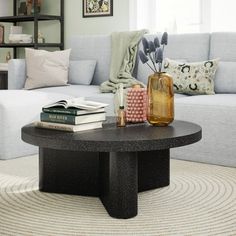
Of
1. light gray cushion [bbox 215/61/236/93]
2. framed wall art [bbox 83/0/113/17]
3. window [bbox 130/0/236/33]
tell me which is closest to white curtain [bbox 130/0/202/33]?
window [bbox 130/0/236/33]

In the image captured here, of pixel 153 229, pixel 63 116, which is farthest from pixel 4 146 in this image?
pixel 153 229

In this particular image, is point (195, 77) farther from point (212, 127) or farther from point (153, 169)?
point (153, 169)

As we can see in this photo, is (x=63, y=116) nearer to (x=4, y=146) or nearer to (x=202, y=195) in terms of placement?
(x=202, y=195)

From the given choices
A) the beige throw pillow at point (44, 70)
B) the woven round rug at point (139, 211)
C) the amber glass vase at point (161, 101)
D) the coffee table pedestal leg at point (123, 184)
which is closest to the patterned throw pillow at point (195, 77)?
the woven round rug at point (139, 211)

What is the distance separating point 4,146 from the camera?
11.4 feet

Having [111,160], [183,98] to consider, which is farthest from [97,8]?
[111,160]

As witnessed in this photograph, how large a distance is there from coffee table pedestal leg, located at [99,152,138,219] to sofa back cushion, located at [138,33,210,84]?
81.8 inches

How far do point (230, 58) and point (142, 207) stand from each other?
6.30ft

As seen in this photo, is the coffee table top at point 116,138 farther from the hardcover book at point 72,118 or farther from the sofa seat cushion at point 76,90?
the sofa seat cushion at point 76,90

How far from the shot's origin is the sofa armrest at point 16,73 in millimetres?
4574

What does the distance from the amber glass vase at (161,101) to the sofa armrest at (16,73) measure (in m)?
2.25

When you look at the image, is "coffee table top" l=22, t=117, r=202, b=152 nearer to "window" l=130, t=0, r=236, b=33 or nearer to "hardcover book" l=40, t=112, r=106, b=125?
"hardcover book" l=40, t=112, r=106, b=125

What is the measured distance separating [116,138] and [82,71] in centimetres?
258

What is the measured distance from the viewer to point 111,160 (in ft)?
7.57
